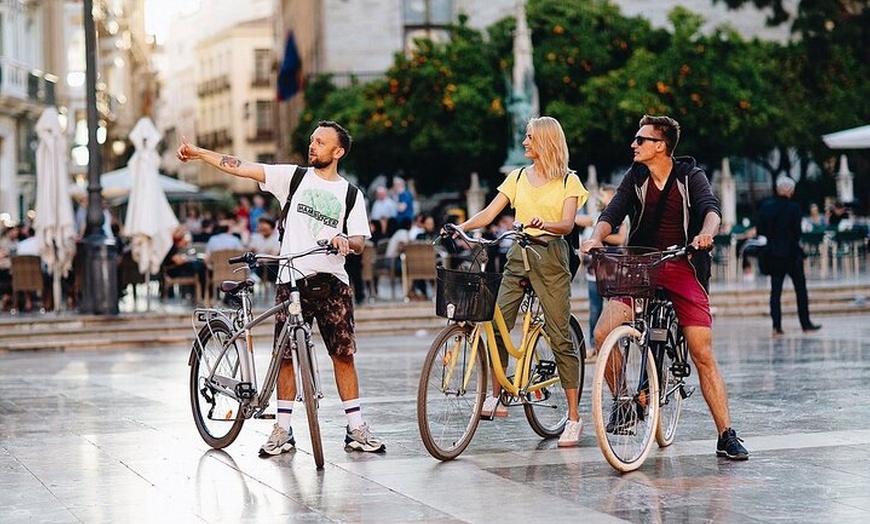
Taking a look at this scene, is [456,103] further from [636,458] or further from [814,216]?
[636,458]

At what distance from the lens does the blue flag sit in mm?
61156

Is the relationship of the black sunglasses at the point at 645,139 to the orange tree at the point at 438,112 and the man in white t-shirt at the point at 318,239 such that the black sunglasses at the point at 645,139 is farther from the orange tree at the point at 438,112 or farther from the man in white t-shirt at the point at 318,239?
the orange tree at the point at 438,112

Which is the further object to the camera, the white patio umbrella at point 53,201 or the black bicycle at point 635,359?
the white patio umbrella at point 53,201

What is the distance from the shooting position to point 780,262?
18984 mm

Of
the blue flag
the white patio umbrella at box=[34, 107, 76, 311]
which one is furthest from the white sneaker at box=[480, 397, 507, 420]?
the blue flag

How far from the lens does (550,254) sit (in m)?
9.71

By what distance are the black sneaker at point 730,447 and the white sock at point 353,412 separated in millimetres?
2019

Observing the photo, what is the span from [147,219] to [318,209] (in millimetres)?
14537

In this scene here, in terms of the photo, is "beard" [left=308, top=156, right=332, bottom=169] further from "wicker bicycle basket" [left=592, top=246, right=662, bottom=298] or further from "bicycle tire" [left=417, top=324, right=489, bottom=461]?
"wicker bicycle basket" [left=592, top=246, right=662, bottom=298]

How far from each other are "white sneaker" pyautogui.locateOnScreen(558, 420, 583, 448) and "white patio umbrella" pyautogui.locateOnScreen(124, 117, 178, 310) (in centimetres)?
1440

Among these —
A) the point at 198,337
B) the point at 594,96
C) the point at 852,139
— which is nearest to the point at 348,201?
the point at 198,337

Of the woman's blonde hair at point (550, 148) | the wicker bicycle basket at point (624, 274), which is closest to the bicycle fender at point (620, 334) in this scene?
the wicker bicycle basket at point (624, 274)

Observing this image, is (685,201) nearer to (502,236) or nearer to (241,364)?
(502,236)

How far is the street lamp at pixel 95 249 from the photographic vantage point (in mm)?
22719
